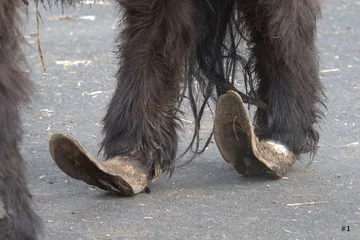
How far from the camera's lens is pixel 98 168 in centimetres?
360

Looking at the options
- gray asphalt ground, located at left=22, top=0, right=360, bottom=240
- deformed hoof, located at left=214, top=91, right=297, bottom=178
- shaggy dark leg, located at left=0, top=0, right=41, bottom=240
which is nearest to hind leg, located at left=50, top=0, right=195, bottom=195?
gray asphalt ground, located at left=22, top=0, right=360, bottom=240

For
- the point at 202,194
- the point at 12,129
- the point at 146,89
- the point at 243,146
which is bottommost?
the point at 202,194

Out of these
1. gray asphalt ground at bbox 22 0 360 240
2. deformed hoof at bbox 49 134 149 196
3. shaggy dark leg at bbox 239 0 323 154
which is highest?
shaggy dark leg at bbox 239 0 323 154

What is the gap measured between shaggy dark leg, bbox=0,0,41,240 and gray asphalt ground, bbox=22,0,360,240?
0.19m

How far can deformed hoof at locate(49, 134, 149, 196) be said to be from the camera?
11.7ft

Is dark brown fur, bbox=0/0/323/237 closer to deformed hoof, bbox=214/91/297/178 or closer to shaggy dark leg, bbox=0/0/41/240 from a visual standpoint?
deformed hoof, bbox=214/91/297/178

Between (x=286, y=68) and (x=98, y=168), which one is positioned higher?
(x=286, y=68)

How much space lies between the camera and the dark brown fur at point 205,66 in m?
3.84

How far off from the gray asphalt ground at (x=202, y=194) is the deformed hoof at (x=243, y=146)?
0.24ft

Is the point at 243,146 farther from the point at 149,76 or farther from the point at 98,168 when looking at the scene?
the point at 98,168

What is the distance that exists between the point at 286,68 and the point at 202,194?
68 cm

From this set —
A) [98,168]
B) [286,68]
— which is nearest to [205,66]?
[286,68]

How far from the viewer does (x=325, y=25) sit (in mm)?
8109

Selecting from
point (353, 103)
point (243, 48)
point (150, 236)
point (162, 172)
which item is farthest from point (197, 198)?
point (353, 103)
